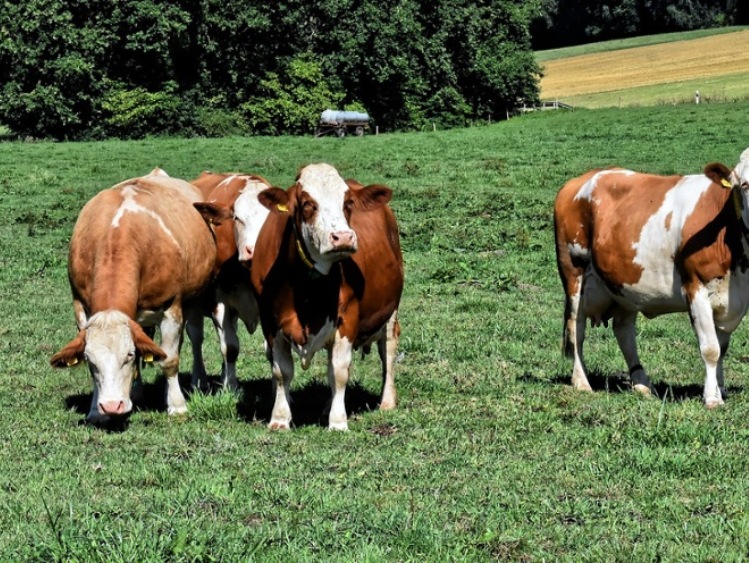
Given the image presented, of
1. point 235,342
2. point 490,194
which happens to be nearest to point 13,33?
point 490,194

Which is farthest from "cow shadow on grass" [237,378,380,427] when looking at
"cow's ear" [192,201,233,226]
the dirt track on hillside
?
the dirt track on hillside

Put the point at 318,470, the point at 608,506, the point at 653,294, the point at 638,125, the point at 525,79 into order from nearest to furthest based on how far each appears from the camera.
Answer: the point at 608,506
the point at 318,470
the point at 653,294
the point at 638,125
the point at 525,79

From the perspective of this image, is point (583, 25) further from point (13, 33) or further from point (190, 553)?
point (190, 553)

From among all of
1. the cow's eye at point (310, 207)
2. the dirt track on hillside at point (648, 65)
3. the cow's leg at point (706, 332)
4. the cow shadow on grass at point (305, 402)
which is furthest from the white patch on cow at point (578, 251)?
the dirt track on hillside at point (648, 65)

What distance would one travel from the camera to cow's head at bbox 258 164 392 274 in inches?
318

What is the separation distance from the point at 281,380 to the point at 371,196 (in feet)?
5.43

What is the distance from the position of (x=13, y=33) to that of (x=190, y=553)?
5465 cm

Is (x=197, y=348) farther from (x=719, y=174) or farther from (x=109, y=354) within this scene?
(x=719, y=174)

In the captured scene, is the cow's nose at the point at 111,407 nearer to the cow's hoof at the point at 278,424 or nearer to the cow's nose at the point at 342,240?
the cow's hoof at the point at 278,424

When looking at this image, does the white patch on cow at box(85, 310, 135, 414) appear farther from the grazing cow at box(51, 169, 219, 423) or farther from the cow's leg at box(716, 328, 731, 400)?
the cow's leg at box(716, 328, 731, 400)

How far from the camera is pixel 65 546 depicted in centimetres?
525

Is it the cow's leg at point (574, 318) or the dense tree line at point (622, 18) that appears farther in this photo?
the dense tree line at point (622, 18)

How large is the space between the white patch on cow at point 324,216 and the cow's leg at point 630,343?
11.5 feet

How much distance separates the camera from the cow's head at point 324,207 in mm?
8078
